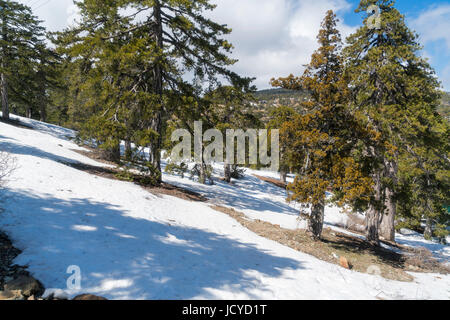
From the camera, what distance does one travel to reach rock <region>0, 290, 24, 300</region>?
3234 millimetres

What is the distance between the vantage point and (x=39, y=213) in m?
6.08

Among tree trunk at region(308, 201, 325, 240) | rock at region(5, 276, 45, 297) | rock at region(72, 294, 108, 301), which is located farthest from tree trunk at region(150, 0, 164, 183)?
rock at region(72, 294, 108, 301)

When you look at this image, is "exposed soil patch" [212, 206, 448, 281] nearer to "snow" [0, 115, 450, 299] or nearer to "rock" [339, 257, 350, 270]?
"rock" [339, 257, 350, 270]

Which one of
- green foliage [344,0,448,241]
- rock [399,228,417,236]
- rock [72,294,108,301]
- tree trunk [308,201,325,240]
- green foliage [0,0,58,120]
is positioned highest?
green foliage [0,0,58,120]

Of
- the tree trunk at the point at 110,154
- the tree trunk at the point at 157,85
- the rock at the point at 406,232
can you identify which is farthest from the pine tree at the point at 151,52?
the rock at the point at 406,232

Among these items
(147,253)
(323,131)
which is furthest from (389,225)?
(147,253)

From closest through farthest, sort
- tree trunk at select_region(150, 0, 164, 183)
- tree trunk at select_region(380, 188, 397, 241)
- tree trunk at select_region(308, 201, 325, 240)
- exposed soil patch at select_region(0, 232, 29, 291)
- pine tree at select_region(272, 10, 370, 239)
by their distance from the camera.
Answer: exposed soil patch at select_region(0, 232, 29, 291) < pine tree at select_region(272, 10, 370, 239) < tree trunk at select_region(308, 201, 325, 240) < tree trunk at select_region(150, 0, 164, 183) < tree trunk at select_region(380, 188, 397, 241)

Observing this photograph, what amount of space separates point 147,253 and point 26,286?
2.46 meters

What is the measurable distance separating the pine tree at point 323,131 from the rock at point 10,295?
805cm

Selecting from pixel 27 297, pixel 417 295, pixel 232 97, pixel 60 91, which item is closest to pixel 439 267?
pixel 417 295

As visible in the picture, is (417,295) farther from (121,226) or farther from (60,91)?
(60,91)

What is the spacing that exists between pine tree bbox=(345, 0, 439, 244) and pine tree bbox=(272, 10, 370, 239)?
0.82 m

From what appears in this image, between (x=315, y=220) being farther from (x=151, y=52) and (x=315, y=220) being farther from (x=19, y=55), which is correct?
(x=19, y=55)
